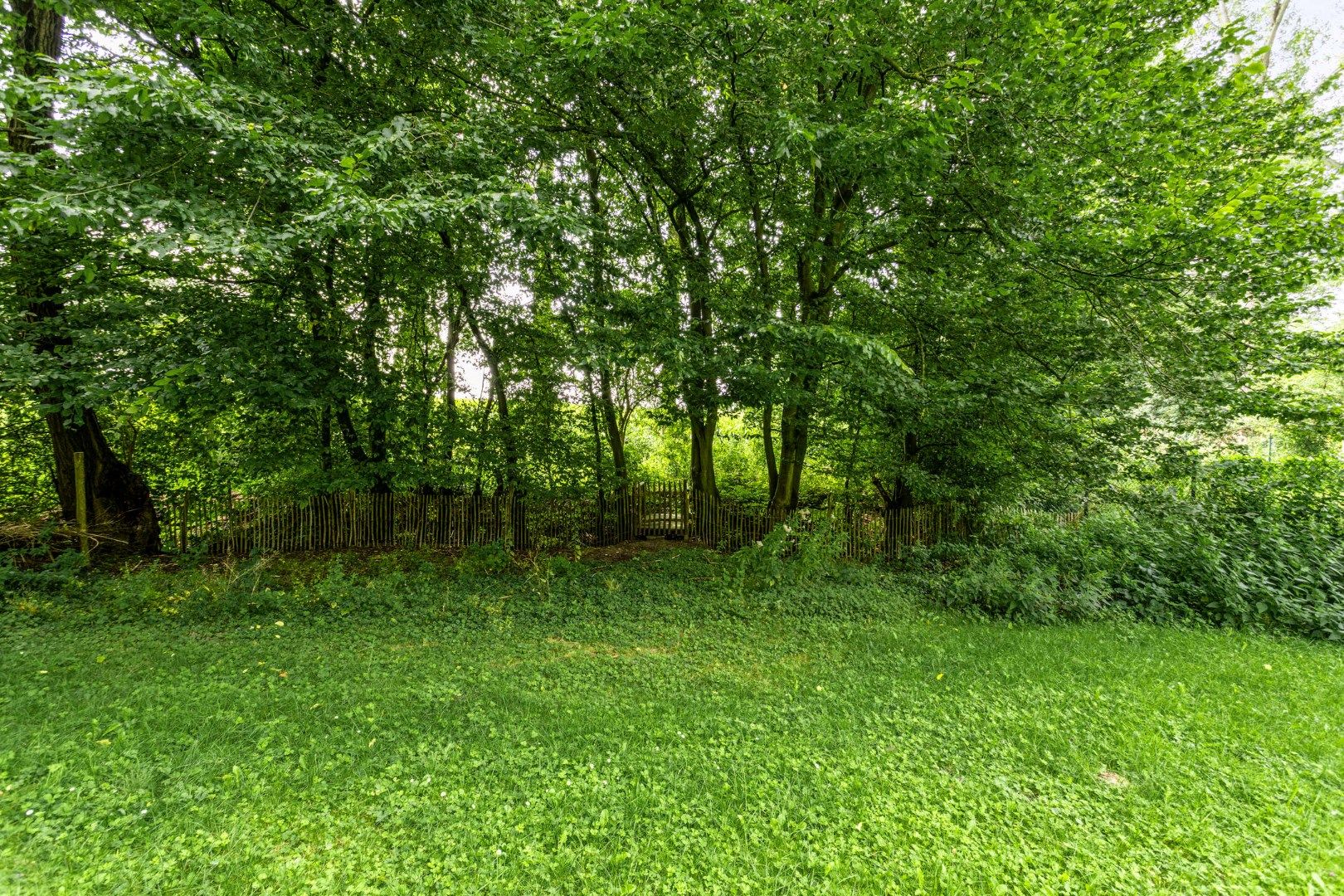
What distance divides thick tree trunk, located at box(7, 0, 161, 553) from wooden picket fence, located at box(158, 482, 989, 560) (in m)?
0.50

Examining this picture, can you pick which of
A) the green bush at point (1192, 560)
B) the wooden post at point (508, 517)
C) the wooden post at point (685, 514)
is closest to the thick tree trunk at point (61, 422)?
the wooden post at point (508, 517)

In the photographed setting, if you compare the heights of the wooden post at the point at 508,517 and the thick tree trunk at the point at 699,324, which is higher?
the thick tree trunk at the point at 699,324

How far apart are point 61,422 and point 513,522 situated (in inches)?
247

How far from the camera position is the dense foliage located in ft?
16.0

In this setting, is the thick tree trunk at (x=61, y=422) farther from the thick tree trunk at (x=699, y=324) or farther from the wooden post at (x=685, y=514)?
the wooden post at (x=685, y=514)

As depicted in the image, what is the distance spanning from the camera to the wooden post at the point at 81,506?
6930 mm

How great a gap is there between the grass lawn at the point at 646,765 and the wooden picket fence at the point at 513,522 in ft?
11.7

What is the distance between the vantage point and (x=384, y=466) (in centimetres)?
845

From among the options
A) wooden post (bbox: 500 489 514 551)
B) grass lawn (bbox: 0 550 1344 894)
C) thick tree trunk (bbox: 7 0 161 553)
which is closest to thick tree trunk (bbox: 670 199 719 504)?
wooden post (bbox: 500 489 514 551)

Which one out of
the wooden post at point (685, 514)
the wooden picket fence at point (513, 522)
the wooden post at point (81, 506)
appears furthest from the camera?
the wooden post at point (685, 514)

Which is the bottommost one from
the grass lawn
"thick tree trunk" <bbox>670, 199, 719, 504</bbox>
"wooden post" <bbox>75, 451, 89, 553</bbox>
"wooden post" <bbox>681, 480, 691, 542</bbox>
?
the grass lawn

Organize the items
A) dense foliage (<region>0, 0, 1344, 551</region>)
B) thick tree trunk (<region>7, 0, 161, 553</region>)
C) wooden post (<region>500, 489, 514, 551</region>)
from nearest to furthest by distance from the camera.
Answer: dense foliage (<region>0, 0, 1344, 551</region>) → thick tree trunk (<region>7, 0, 161, 553</region>) → wooden post (<region>500, 489, 514, 551</region>)

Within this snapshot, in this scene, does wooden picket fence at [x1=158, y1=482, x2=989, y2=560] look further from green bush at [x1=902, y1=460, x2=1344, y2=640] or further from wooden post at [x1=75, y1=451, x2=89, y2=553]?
green bush at [x1=902, y1=460, x2=1344, y2=640]

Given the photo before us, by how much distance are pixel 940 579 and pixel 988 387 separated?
2944 mm
